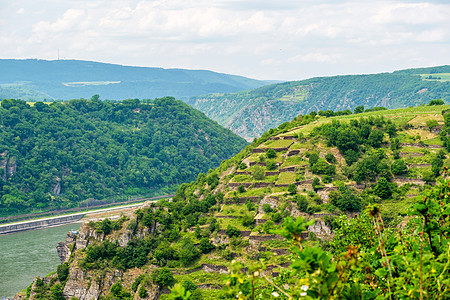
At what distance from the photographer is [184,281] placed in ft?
163

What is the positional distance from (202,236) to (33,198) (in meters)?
78.0

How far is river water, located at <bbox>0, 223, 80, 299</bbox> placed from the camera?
70562mm

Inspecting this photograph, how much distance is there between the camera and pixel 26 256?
8381 centimetres

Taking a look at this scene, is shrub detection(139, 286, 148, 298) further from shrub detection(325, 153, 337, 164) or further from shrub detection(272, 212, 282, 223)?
shrub detection(325, 153, 337, 164)

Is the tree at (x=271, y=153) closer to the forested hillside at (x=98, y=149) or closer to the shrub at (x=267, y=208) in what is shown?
the shrub at (x=267, y=208)

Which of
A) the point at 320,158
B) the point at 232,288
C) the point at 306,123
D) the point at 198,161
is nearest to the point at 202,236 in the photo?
the point at 320,158

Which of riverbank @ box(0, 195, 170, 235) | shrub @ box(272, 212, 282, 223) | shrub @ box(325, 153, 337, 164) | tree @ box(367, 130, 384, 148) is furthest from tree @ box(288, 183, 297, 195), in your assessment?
riverbank @ box(0, 195, 170, 235)

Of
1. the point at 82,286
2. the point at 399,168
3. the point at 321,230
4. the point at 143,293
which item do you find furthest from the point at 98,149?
the point at 321,230

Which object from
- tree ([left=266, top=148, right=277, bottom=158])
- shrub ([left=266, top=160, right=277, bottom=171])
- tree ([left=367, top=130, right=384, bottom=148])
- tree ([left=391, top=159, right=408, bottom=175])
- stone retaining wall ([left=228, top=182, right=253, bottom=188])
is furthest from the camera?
tree ([left=266, top=148, right=277, bottom=158])

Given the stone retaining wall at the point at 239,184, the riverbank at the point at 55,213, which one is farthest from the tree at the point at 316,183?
the riverbank at the point at 55,213

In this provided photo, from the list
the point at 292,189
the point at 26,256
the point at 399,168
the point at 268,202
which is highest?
the point at 399,168

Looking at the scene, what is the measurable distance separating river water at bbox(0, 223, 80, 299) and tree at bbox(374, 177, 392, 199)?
4430 cm

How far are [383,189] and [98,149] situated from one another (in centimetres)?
10768

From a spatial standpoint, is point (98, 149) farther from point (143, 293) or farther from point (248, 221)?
point (143, 293)
